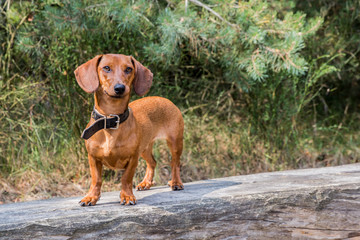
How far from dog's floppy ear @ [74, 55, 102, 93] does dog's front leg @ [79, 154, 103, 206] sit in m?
0.39

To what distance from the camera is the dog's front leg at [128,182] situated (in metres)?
2.21

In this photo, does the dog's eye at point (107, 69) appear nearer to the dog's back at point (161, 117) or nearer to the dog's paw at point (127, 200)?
the dog's back at point (161, 117)

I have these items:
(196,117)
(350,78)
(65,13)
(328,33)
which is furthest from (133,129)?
(350,78)

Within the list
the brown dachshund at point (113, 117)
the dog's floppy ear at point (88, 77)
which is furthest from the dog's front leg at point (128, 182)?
the dog's floppy ear at point (88, 77)

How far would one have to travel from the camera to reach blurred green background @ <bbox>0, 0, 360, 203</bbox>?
3.24 m

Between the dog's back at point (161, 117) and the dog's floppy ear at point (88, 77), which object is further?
the dog's back at point (161, 117)

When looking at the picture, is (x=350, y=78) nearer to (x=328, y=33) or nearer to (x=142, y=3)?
(x=328, y=33)

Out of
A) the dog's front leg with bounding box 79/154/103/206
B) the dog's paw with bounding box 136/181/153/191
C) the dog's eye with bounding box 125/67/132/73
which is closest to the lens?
the dog's eye with bounding box 125/67/132/73

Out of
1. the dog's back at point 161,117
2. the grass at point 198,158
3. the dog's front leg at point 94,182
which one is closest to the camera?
the dog's front leg at point 94,182

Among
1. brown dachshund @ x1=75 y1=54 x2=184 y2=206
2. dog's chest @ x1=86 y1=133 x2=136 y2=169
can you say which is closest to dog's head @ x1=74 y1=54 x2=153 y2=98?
brown dachshund @ x1=75 y1=54 x2=184 y2=206

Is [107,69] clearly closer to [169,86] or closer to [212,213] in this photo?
[212,213]

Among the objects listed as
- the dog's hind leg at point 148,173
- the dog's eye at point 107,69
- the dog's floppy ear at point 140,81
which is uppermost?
the dog's eye at point 107,69

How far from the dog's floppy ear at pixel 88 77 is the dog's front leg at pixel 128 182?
1.45 feet

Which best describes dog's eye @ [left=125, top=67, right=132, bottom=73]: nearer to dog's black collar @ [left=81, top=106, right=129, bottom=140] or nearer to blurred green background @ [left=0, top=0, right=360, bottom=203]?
dog's black collar @ [left=81, top=106, right=129, bottom=140]
